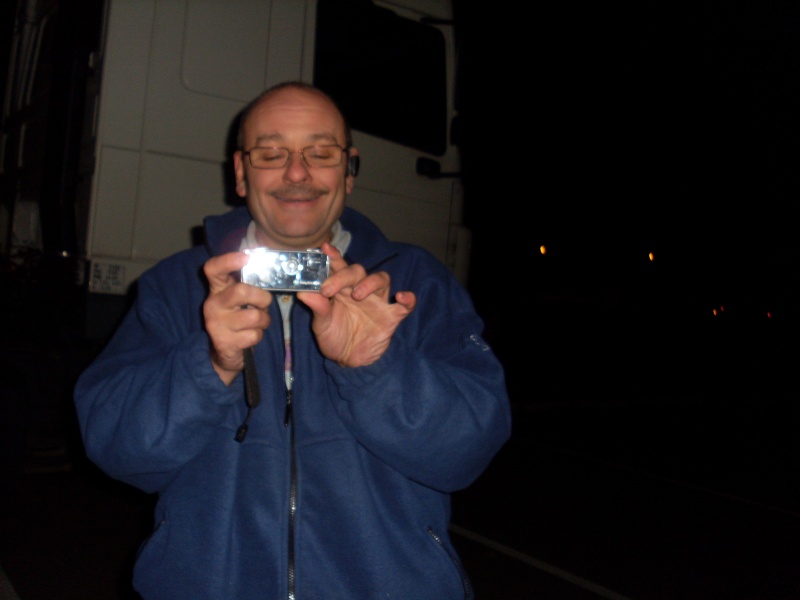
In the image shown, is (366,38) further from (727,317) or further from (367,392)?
(727,317)

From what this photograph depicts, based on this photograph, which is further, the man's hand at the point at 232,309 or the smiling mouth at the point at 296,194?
the smiling mouth at the point at 296,194

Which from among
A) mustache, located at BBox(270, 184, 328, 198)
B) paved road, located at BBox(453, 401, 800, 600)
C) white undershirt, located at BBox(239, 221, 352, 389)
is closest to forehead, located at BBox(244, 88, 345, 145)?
mustache, located at BBox(270, 184, 328, 198)

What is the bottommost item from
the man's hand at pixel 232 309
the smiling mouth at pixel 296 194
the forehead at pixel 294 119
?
the man's hand at pixel 232 309

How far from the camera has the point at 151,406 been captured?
4.61 ft

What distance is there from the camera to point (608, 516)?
488 cm

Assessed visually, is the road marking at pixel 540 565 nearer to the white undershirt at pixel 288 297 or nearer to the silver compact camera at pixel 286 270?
the white undershirt at pixel 288 297

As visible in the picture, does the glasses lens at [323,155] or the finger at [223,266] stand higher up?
the glasses lens at [323,155]

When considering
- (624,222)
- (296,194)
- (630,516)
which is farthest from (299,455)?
(624,222)

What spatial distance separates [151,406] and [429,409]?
53 cm

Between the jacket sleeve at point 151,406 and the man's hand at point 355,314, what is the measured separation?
231 millimetres

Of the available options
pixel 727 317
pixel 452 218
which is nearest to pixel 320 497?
pixel 452 218

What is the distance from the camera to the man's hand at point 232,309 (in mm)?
1304

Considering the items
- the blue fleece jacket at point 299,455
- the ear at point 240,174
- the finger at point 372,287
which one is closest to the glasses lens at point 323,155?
the ear at point 240,174

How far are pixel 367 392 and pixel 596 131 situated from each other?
87.3 ft
